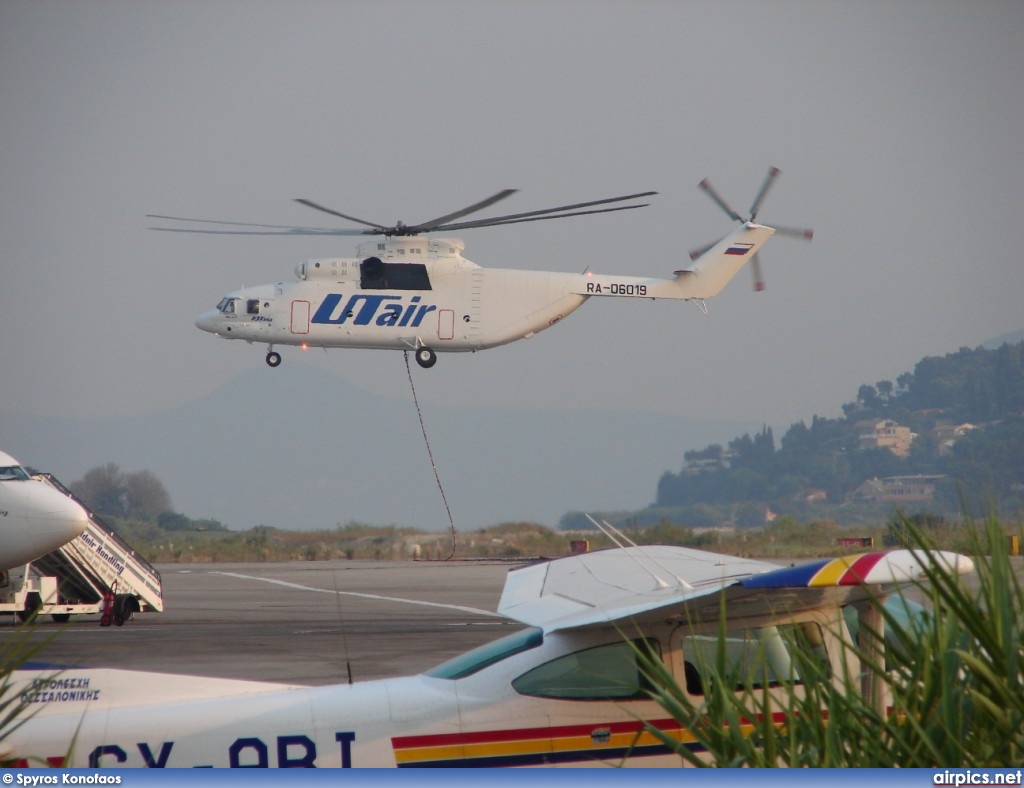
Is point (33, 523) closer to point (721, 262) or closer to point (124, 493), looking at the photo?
point (721, 262)

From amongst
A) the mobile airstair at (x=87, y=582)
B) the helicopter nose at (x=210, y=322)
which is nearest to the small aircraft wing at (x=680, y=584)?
the mobile airstair at (x=87, y=582)

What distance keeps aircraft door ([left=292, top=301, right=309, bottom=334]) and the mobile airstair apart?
12.3m

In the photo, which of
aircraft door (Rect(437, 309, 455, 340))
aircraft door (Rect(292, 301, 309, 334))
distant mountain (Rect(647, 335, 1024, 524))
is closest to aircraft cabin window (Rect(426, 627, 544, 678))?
aircraft door (Rect(437, 309, 455, 340))

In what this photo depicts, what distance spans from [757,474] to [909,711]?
12567 cm

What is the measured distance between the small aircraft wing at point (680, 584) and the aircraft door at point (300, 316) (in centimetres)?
2569

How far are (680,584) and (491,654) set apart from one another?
1.37 metres

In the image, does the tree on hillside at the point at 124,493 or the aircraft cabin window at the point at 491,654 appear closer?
the aircraft cabin window at the point at 491,654

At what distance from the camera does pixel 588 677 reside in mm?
6848

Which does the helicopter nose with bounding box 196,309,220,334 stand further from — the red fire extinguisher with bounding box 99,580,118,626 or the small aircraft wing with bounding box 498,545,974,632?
the small aircraft wing with bounding box 498,545,974,632

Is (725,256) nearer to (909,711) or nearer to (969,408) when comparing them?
(909,711)

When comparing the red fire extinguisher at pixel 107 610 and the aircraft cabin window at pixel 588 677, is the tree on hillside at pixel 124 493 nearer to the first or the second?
the red fire extinguisher at pixel 107 610

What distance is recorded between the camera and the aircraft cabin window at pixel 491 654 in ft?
23.5

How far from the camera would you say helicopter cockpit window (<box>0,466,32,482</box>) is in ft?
66.1

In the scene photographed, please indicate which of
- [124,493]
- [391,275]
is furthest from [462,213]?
[124,493]
